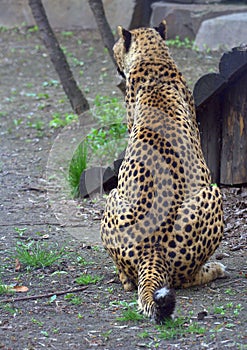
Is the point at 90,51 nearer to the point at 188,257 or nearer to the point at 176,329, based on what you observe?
the point at 188,257

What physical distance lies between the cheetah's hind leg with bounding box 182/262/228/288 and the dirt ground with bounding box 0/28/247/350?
2.2 inches

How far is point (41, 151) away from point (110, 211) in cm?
399

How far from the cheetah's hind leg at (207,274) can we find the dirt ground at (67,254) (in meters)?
0.06

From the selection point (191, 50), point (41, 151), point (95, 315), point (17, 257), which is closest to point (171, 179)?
point (95, 315)

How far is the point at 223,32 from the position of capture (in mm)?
11117

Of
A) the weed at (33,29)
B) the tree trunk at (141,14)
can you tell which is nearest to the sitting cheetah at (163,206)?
the tree trunk at (141,14)

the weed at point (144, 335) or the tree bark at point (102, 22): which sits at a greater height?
the tree bark at point (102, 22)

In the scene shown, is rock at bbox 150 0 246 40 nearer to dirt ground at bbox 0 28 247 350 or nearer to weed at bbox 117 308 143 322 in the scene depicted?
dirt ground at bbox 0 28 247 350

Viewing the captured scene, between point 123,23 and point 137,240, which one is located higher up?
Answer: point 123,23

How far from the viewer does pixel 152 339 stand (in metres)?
3.91

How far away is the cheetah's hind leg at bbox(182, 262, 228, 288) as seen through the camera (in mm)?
4711

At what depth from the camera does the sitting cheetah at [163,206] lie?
4484 millimetres

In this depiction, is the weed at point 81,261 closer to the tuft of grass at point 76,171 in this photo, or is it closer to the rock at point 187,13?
the tuft of grass at point 76,171

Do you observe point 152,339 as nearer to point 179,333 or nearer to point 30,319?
point 179,333
